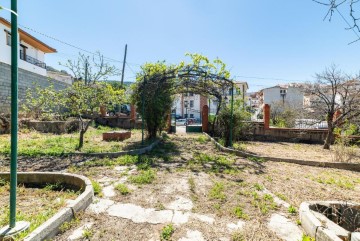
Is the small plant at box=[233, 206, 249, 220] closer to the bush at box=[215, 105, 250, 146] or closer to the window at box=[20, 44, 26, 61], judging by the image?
the bush at box=[215, 105, 250, 146]

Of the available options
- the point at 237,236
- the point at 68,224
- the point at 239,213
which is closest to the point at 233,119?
the point at 239,213

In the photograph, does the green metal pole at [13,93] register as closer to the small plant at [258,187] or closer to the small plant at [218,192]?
the small plant at [218,192]

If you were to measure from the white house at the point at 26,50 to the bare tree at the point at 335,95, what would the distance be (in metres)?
22.1

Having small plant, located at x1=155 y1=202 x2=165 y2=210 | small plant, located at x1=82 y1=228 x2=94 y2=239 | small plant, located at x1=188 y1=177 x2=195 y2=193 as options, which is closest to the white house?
small plant, located at x1=188 y1=177 x2=195 y2=193

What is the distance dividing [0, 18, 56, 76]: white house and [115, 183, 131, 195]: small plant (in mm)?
19986

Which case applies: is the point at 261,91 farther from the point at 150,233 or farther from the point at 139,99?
the point at 150,233

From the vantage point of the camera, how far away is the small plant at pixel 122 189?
4210 mm

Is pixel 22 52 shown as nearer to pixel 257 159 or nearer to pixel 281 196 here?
pixel 257 159

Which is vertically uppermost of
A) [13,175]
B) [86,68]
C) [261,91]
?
[261,91]

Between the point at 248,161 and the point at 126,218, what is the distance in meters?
4.77

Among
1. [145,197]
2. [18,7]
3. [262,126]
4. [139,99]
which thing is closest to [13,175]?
[18,7]

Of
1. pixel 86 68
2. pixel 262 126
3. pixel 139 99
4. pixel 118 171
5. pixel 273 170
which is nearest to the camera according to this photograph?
pixel 118 171

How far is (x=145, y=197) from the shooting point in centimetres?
404

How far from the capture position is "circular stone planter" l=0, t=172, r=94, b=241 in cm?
258
